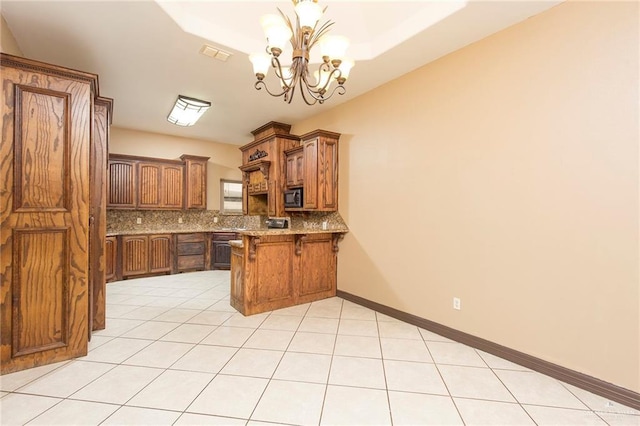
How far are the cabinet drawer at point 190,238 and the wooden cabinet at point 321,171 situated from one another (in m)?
2.89

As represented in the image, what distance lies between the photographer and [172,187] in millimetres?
5957

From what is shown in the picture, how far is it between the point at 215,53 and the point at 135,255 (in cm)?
406

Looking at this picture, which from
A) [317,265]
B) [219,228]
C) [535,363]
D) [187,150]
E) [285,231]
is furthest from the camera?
[219,228]

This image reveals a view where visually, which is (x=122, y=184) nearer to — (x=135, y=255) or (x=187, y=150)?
(x=135, y=255)

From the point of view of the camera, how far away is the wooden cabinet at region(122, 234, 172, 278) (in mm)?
5184

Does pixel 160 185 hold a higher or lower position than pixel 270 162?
lower

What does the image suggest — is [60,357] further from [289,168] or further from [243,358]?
[289,168]

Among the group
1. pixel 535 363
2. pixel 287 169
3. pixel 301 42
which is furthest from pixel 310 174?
pixel 535 363

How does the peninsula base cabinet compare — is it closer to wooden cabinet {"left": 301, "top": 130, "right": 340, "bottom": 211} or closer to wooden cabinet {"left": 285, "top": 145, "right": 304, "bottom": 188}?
wooden cabinet {"left": 301, "top": 130, "right": 340, "bottom": 211}

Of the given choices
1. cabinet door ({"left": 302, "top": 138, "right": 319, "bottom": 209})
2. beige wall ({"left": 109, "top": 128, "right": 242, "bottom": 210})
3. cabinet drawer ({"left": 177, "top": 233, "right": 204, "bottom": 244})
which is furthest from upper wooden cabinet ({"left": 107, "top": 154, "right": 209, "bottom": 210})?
cabinet door ({"left": 302, "top": 138, "right": 319, "bottom": 209})

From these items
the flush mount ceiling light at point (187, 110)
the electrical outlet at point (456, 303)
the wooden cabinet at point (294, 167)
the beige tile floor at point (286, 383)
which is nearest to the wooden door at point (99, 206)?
the beige tile floor at point (286, 383)

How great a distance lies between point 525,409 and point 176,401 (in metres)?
2.25

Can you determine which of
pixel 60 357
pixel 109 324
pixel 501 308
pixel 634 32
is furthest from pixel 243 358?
pixel 634 32

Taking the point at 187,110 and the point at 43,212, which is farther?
A: the point at 187,110
